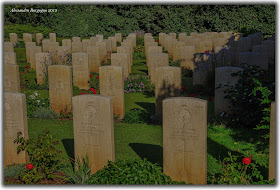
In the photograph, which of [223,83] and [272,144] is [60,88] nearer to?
[223,83]

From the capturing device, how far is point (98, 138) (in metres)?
6.89

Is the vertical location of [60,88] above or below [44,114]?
above

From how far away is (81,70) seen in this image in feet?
45.4

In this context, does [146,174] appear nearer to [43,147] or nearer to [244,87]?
[43,147]

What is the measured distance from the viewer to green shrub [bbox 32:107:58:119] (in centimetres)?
1069

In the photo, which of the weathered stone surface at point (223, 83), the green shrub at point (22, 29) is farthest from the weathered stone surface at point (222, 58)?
the green shrub at point (22, 29)

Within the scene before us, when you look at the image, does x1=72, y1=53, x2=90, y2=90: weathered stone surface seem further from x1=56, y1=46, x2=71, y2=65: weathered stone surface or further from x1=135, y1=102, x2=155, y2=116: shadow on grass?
x1=135, y1=102, x2=155, y2=116: shadow on grass

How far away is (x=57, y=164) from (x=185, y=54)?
10.2 m

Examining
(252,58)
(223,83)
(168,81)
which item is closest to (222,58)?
(252,58)

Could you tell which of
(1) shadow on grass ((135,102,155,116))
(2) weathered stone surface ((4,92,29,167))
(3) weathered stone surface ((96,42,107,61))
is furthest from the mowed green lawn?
(3) weathered stone surface ((96,42,107,61))

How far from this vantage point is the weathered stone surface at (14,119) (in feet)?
23.5

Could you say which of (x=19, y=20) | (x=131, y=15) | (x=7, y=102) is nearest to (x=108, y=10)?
(x=131, y=15)

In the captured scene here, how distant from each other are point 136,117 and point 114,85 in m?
0.94

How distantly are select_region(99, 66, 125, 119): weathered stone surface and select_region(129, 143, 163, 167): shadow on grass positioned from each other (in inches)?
87.4
